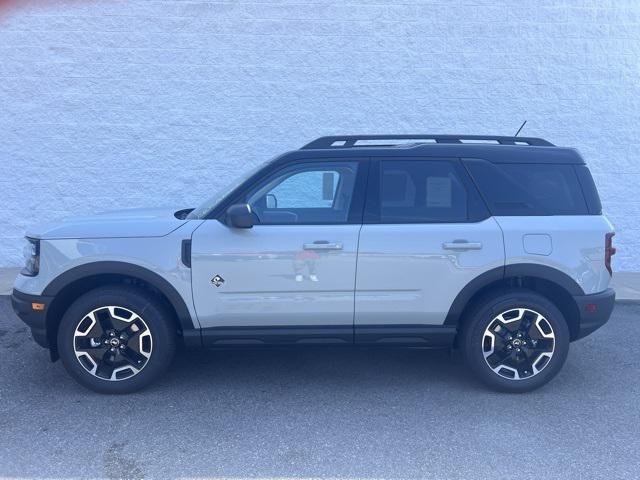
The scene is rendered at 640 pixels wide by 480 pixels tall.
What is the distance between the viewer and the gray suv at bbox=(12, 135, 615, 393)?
3947mm

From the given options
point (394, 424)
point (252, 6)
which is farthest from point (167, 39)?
point (394, 424)

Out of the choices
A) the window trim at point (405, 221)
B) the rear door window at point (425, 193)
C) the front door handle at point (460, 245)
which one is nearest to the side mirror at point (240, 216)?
the window trim at point (405, 221)

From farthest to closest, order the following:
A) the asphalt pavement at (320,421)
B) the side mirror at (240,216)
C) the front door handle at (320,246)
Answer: the front door handle at (320,246) < the side mirror at (240,216) < the asphalt pavement at (320,421)

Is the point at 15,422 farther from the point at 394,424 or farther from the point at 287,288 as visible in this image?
the point at 394,424

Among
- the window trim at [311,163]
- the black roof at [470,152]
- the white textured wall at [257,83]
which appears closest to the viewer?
the window trim at [311,163]

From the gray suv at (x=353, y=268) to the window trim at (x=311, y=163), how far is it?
0.03 ft

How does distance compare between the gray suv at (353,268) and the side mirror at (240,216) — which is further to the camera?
the gray suv at (353,268)

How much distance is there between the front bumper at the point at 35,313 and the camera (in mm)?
3967

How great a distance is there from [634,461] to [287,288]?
2384 millimetres

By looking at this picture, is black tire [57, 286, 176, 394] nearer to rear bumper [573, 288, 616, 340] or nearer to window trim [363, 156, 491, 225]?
window trim [363, 156, 491, 225]

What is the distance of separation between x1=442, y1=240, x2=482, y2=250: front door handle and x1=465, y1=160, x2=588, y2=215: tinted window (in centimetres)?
31

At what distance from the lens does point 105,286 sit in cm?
408

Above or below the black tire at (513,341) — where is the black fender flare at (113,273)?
above

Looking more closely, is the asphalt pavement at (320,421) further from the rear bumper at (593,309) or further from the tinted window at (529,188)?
the tinted window at (529,188)
